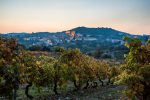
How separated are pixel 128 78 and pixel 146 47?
4863 mm

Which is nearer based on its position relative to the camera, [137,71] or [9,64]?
[137,71]

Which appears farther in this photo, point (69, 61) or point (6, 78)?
point (69, 61)

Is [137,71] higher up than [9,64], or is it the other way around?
[9,64]

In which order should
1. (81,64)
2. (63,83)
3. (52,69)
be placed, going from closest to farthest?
(52,69)
(63,83)
(81,64)

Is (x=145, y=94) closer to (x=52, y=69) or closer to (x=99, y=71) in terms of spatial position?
(x=52, y=69)

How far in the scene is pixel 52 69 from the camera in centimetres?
5966

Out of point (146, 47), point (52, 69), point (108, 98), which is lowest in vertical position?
point (108, 98)

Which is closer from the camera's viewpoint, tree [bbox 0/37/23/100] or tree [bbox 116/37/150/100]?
tree [bbox 116/37/150/100]

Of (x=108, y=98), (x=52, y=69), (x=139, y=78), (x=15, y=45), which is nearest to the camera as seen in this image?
(x=139, y=78)

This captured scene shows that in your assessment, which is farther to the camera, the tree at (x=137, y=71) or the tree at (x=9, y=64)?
the tree at (x=9, y=64)

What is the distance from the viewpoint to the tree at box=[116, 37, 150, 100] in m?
33.8

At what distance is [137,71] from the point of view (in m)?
34.5

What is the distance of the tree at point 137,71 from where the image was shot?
33781 mm

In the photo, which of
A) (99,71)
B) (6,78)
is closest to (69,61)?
(99,71)
